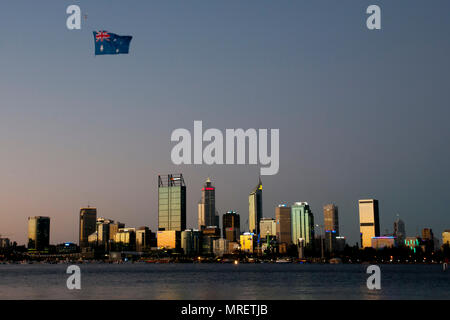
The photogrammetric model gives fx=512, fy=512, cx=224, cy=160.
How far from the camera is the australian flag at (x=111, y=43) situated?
45.7 meters

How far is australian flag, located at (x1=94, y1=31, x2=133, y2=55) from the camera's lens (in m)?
45.7

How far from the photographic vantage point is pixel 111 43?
46.2m
